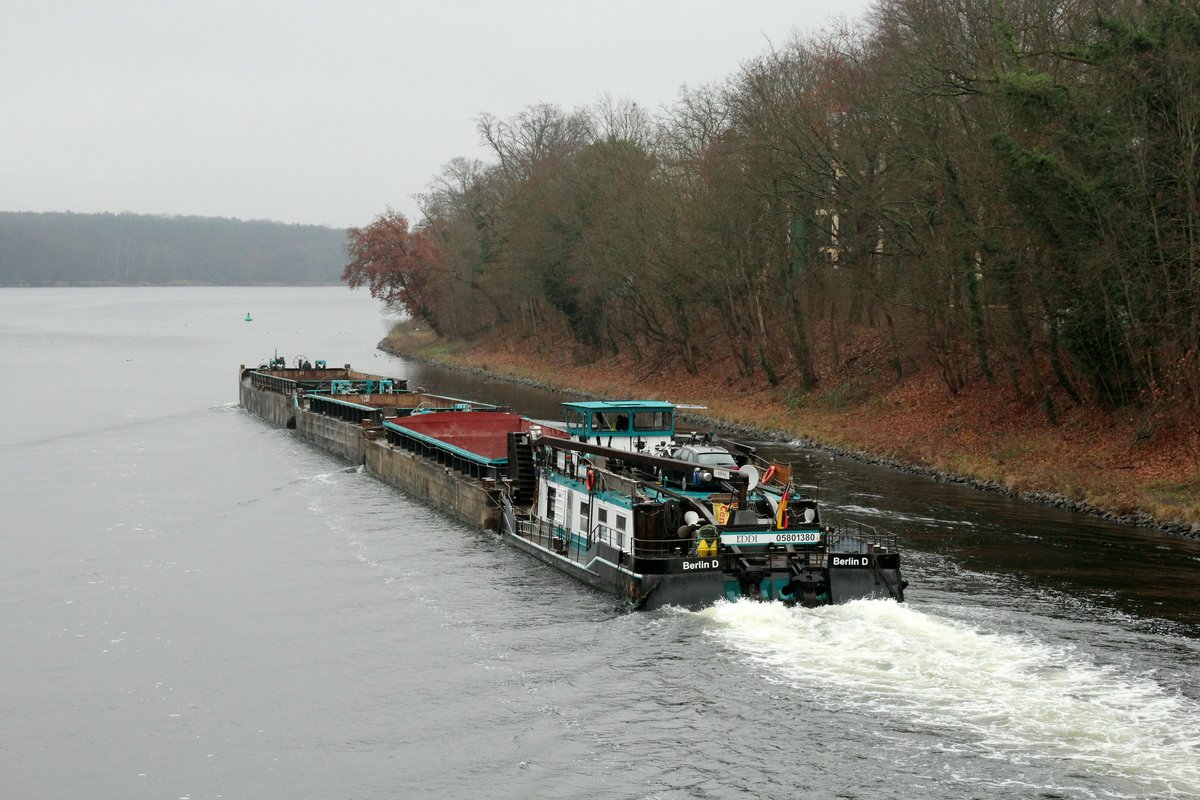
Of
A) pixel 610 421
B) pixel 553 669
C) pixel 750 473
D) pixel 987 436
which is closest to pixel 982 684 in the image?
pixel 553 669

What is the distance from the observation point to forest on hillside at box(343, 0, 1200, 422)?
41031 mm

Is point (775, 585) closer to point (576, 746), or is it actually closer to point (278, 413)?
point (576, 746)

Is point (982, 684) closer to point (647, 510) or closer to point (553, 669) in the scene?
point (553, 669)

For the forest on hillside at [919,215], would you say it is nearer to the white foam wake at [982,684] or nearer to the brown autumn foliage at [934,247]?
the brown autumn foliage at [934,247]

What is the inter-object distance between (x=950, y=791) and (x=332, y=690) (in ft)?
39.3

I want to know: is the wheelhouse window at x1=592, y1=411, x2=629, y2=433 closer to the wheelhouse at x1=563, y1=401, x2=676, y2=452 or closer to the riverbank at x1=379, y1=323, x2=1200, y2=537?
the wheelhouse at x1=563, y1=401, x2=676, y2=452

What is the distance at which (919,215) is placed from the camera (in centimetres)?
5459

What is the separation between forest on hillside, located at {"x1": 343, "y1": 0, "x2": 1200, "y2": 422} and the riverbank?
43.6 inches

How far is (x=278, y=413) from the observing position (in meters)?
75.6

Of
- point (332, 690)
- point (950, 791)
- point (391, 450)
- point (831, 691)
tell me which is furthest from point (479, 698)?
point (391, 450)

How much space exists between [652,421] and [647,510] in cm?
944

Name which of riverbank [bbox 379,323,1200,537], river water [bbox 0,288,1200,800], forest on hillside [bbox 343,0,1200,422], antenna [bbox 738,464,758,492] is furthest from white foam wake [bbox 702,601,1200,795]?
forest on hillside [bbox 343,0,1200,422]

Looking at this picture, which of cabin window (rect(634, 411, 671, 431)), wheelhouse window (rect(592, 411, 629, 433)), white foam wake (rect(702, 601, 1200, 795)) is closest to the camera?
white foam wake (rect(702, 601, 1200, 795))

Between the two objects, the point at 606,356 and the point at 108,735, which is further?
the point at 606,356
